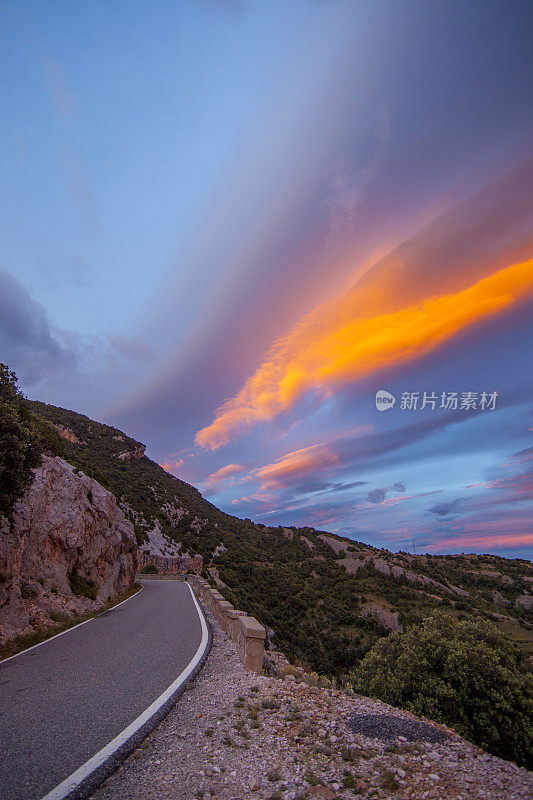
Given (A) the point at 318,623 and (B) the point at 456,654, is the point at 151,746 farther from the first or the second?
(A) the point at 318,623

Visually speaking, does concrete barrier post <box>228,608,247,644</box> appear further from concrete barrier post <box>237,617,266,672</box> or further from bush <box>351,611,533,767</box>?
bush <box>351,611,533,767</box>

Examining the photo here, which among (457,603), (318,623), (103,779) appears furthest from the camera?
(457,603)

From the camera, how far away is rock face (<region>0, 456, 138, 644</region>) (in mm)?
11733

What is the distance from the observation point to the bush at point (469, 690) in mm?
7863

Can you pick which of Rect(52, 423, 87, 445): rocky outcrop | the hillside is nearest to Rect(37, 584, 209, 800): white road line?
the hillside

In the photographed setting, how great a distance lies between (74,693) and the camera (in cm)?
602

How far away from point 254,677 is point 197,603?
13.4 metres

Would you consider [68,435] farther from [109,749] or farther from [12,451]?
[109,749]

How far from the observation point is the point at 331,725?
4.96m

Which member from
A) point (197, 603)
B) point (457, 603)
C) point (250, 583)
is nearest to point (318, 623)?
point (250, 583)

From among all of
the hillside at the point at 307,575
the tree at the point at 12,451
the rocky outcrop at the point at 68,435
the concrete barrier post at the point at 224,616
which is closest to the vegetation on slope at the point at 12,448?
the tree at the point at 12,451

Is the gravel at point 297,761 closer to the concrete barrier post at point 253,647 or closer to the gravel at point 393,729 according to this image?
the gravel at point 393,729

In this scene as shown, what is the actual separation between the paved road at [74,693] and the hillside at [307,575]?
777 inches

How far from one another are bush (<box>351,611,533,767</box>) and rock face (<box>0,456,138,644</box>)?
10.2 m
